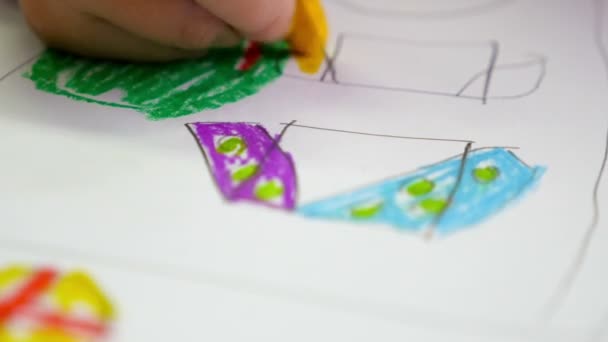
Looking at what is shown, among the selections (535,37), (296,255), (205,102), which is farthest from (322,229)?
(535,37)

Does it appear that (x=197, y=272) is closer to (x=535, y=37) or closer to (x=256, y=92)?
(x=256, y=92)

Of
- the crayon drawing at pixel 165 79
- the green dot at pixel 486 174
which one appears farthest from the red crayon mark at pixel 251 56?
Result: the green dot at pixel 486 174

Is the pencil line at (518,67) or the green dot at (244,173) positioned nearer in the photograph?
the green dot at (244,173)

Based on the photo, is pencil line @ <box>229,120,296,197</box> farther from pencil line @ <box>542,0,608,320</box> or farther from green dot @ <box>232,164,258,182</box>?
pencil line @ <box>542,0,608,320</box>

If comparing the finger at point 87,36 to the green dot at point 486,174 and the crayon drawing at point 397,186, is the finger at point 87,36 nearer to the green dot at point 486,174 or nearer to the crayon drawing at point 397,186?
the crayon drawing at point 397,186

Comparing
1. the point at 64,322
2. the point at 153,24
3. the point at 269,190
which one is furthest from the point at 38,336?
the point at 153,24

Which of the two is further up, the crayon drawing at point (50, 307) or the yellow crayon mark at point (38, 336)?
the crayon drawing at point (50, 307)
